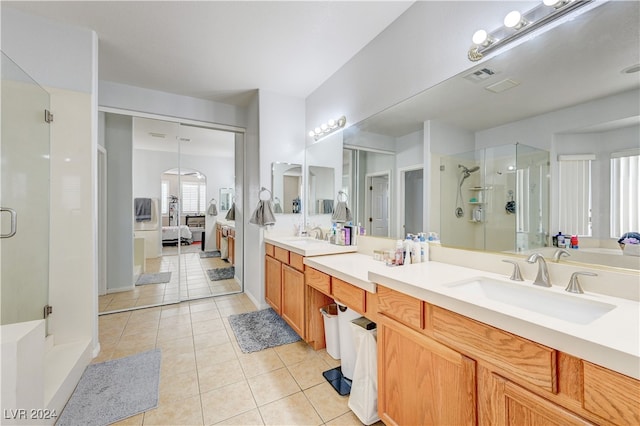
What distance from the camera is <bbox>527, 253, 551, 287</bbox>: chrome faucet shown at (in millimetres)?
1098

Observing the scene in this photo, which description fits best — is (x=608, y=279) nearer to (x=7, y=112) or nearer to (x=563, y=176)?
(x=563, y=176)

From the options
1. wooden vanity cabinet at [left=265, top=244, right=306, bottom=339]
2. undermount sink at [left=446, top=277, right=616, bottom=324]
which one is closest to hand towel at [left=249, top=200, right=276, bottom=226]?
wooden vanity cabinet at [left=265, top=244, right=306, bottom=339]

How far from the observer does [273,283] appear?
2711 mm

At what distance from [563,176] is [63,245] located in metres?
3.26

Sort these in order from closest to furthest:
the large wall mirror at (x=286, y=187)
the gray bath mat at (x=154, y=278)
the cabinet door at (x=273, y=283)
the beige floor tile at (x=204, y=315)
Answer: the cabinet door at (x=273, y=283), the beige floor tile at (x=204, y=315), the large wall mirror at (x=286, y=187), the gray bath mat at (x=154, y=278)

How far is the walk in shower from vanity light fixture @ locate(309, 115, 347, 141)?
1266mm

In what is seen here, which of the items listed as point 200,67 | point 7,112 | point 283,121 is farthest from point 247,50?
point 7,112

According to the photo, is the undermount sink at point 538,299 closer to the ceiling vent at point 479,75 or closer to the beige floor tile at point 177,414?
the ceiling vent at point 479,75

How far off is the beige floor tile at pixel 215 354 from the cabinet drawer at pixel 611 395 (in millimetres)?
2103

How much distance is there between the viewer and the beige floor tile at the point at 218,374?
1.75 metres

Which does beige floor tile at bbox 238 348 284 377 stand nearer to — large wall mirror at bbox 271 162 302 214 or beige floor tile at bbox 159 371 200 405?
beige floor tile at bbox 159 371 200 405

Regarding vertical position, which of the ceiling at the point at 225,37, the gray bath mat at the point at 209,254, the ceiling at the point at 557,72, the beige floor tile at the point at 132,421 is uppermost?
the ceiling at the point at 225,37

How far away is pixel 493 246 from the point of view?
4.46 feet

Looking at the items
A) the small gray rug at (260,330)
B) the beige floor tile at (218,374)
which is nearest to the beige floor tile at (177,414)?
the beige floor tile at (218,374)
